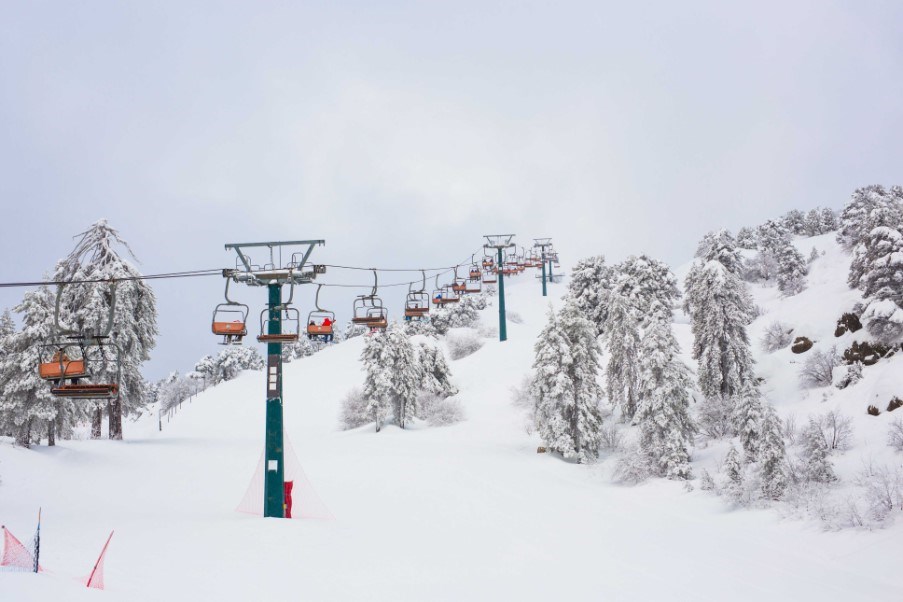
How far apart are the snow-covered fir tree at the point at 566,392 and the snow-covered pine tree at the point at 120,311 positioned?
977 inches

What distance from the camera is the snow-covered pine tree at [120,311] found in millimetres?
35656

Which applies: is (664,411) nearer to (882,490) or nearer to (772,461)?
(772,461)

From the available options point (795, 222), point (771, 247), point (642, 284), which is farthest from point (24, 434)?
point (795, 222)

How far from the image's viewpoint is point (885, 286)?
33.4 metres

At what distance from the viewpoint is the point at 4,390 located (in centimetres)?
3133

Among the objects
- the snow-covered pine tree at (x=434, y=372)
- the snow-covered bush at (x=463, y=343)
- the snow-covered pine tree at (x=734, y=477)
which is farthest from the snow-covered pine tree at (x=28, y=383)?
the snow-covered bush at (x=463, y=343)

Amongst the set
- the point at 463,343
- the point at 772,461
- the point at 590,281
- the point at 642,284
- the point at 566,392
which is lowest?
the point at 772,461

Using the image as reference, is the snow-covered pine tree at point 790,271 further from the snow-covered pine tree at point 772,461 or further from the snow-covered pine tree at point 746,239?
the snow-covered pine tree at point 772,461

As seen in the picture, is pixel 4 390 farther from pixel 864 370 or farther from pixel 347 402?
pixel 864 370

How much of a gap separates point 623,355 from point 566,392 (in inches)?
244

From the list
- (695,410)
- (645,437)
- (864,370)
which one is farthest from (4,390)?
(864,370)

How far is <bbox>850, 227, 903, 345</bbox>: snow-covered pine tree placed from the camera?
107 feet

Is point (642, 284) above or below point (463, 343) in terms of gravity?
above

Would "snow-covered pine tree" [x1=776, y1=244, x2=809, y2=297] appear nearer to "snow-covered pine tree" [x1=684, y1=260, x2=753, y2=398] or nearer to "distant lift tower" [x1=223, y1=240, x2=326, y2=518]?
"snow-covered pine tree" [x1=684, y1=260, x2=753, y2=398]
